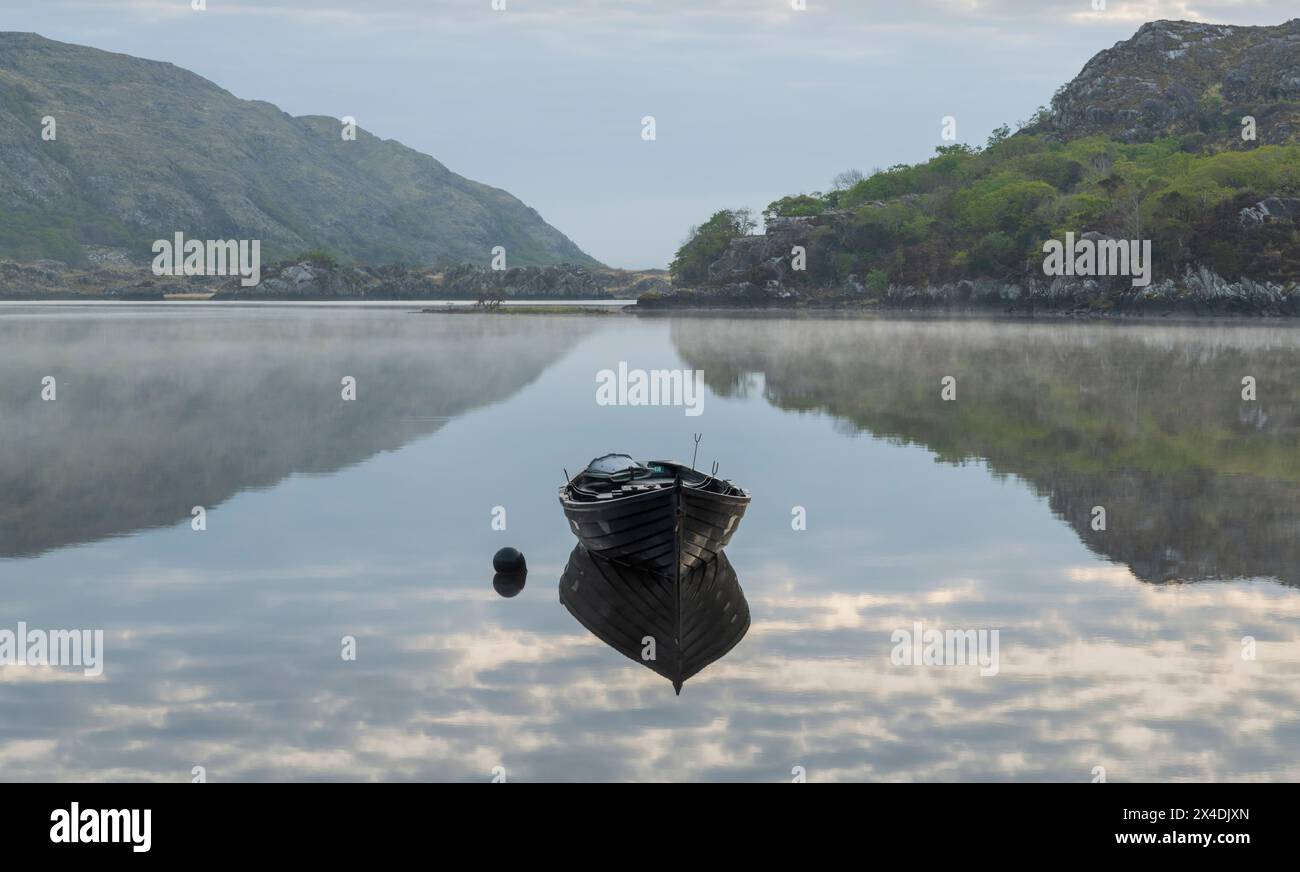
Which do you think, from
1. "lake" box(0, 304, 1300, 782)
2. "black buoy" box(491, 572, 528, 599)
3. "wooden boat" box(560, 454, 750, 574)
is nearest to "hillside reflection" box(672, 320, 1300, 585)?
"lake" box(0, 304, 1300, 782)

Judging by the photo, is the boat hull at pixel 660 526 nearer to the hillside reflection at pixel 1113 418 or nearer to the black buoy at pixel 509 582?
the black buoy at pixel 509 582

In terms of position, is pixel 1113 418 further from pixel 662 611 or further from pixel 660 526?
pixel 662 611

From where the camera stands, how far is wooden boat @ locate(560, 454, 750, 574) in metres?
23.0

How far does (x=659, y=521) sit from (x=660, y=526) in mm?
114

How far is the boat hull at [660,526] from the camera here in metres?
23.1

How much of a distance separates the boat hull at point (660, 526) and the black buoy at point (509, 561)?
1538mm

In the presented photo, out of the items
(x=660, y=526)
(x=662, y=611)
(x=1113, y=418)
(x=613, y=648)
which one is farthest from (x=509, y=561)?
(x=1113, y=418)

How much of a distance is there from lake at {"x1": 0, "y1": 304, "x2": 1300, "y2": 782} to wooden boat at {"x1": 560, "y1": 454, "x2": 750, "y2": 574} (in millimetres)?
1503

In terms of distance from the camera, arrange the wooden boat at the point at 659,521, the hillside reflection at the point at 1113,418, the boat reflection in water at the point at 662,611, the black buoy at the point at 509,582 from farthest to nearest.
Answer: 1. the hillside reflection at the point at 1113,418
2. the black buoy at the point at 509,582
3. the wooden boat at the point at 659,521
4. the boat reflection in water at the point at 662,611

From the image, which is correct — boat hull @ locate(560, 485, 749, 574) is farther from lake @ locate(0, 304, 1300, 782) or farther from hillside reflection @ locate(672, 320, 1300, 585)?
hillside reflection @ locate(672, 320, 1300, 585)

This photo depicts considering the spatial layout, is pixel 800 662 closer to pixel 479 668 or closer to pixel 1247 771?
pixel 479 668

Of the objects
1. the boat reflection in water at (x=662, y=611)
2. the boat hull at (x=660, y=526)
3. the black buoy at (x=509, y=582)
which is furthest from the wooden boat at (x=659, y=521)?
the black buoy at (x=509, y=582)

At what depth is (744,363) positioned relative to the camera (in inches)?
3499

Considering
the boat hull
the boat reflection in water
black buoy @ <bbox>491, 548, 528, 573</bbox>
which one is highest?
the boat hull
